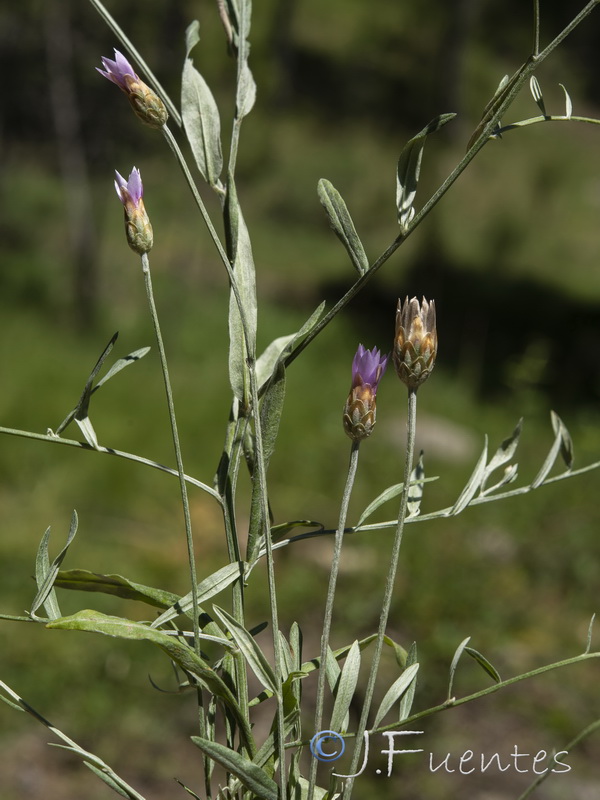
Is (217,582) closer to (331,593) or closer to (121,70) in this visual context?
(331,593)

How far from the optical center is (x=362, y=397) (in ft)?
0.94

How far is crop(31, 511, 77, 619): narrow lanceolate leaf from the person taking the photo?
0.28 metres

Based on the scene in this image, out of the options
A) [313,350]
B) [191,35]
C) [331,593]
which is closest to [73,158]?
[313,350]

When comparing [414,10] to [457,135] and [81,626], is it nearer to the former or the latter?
[457,135]

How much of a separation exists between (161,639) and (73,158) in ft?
11.4

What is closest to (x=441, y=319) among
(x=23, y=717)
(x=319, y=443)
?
(x=319, y=443)

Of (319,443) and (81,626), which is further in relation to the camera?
(319,443)

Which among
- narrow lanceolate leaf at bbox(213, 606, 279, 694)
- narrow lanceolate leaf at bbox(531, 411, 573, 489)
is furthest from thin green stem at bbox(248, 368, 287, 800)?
narrow lanceolate leaf at bbox(531, 411, 573, 489)

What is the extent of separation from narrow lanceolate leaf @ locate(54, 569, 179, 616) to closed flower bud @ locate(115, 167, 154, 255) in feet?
0.37

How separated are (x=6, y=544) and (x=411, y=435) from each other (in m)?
1.99

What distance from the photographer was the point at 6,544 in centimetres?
210

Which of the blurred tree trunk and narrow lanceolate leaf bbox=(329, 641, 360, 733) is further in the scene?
the blurred tree trunk

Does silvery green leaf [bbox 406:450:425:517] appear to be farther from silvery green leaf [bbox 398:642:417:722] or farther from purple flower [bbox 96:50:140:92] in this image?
purple flower [bbox 96:50:140:92]

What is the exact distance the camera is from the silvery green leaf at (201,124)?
307 millimetres
